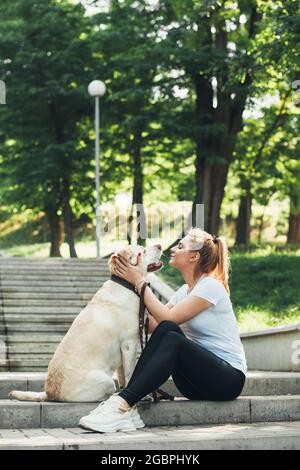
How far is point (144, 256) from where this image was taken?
22.0ft

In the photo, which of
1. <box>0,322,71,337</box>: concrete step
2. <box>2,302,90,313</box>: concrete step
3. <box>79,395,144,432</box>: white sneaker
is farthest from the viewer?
<box>2,302,90,313</box>: concrete step

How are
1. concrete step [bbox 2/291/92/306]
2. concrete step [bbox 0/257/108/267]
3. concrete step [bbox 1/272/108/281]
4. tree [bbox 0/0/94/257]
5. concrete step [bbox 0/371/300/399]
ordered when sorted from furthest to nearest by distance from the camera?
tree [bbox 0/0/94/257] < concrete step [bbox 0/257/108/267] < concrete step [bbox 1/272/108/281] < concrete step [bbox 2/291/92/306] < concrete step [bbox 0/371/300/399]

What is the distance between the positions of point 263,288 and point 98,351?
8437 millimetres

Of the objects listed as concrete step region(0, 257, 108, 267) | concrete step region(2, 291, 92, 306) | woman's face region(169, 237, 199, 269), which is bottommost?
concrete step region(2, 291, 92, 306)

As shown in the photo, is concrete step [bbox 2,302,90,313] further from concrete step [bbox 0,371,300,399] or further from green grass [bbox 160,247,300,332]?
concrete step [bbox 0,371,300,399]

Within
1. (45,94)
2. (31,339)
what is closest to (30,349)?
(31,339)

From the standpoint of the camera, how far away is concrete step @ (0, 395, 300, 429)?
6.34m

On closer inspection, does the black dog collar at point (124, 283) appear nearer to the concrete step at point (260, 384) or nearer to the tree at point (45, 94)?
the concrete step at point (260, 384)

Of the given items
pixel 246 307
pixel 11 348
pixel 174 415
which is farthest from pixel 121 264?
pixel 246 307

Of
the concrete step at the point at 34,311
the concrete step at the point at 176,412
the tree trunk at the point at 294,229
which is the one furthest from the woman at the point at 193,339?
the tree trunk at the point at 294,229

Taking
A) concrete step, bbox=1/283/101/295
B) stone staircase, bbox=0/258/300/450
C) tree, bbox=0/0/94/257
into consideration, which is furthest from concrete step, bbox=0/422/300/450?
tree, bbox=0/0/94/257

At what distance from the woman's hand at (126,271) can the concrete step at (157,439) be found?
3.66ft

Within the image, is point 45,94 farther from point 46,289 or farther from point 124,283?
point 124,283

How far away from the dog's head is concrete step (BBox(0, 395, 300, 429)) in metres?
1.03
